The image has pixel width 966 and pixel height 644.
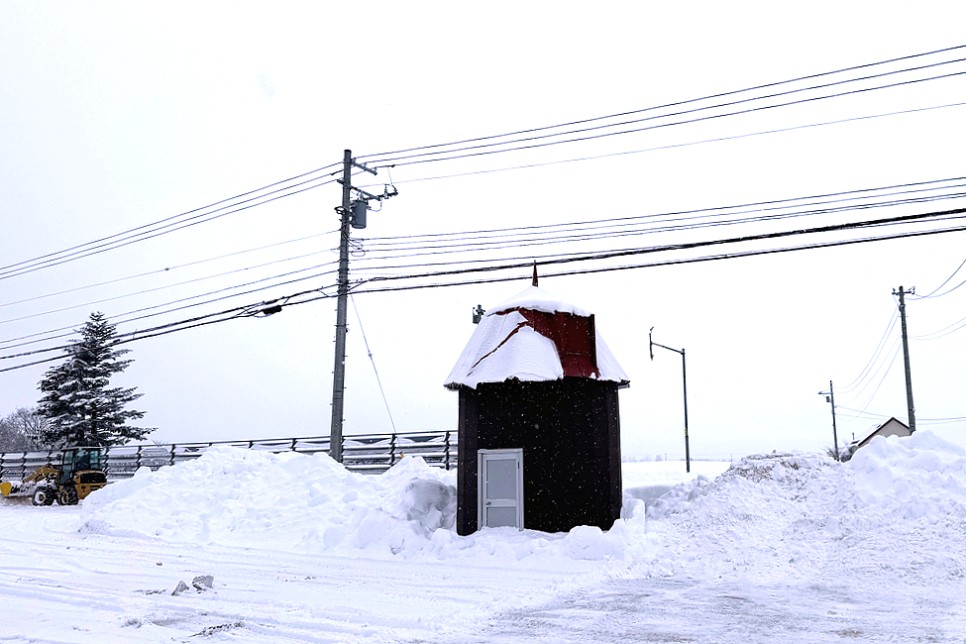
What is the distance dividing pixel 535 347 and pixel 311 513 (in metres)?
7.89

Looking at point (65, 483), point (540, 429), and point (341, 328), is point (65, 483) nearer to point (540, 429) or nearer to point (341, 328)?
point (341, 328)

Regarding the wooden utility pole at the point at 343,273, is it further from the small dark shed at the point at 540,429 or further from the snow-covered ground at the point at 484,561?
the small dark shed at the point at 540,429


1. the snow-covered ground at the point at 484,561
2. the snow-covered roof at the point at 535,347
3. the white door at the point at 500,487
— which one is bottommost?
the snow-covered ground at the point at 484,561

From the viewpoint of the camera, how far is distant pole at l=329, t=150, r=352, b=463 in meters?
22.9

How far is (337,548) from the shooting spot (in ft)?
55.9

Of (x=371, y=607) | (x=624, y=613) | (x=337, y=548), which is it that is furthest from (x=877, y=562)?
(x=337, y=548)

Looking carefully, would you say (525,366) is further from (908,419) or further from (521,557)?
(908,419)

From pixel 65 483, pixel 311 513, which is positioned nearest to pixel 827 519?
pixel 311 513

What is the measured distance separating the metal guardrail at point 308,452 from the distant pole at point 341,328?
5.68 metres

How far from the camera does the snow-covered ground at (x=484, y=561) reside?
946 centimetres

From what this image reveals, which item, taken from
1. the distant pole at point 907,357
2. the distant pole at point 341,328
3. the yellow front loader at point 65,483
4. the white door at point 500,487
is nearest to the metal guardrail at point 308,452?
the yellow front loader at point 65,483

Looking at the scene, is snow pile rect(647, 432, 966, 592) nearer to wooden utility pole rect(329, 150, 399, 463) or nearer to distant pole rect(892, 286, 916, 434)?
wooden utility pole rect(329, 150, 399, 463)

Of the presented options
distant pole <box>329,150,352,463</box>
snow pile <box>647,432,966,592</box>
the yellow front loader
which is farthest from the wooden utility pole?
the yellow front loader

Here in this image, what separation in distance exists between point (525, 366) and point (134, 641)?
10150 mm
